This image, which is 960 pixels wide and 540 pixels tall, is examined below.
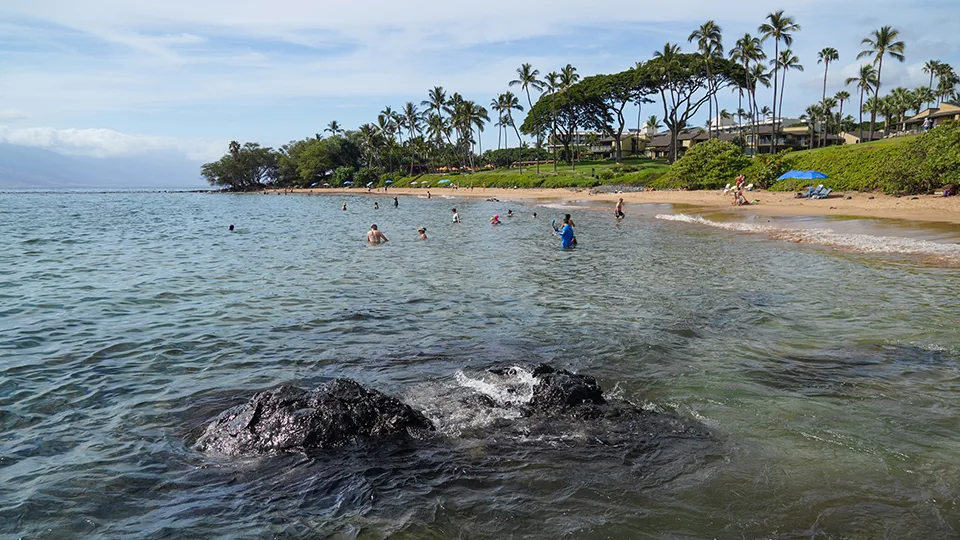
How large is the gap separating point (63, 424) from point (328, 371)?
375cm

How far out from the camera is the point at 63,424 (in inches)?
307

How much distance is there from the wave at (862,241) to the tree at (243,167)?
13231 centimetres

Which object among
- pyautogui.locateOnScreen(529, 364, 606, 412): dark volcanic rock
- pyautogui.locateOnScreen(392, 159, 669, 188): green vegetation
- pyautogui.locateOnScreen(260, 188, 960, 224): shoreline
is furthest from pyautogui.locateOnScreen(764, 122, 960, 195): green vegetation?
pyautogui.locateOnScreen(529, 364, 606, 412): dark volcanic rock

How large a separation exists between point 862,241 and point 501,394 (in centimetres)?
2248

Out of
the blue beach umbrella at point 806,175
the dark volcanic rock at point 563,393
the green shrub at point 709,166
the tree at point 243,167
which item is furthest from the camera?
the tree at point 243,167

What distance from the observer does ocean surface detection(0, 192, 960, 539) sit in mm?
5527

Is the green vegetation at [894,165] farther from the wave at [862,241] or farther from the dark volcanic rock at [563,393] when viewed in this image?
the dark volcanic rock at [563,393]

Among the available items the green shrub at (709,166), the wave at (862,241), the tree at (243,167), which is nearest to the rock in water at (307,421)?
the wave at (862,241)

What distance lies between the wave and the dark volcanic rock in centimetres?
1711

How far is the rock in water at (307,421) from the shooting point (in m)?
6.83

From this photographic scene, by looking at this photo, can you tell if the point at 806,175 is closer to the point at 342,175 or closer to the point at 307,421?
the point at 307,421

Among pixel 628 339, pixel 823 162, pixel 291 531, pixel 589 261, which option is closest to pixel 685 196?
pixel 823 162

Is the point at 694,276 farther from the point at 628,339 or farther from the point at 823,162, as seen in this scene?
the point at 823,162

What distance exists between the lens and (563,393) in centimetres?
783
